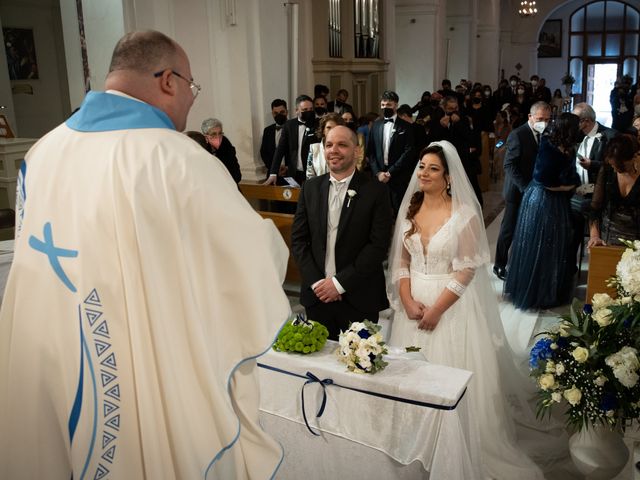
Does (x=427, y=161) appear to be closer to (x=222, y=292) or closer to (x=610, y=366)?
(x=610, y=366)

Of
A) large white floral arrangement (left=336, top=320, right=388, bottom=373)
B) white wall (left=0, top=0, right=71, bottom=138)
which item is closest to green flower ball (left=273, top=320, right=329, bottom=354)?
large white floral arrangement (left=336, top=320, right=388, bottom=373)

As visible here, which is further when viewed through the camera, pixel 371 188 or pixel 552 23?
pixel 552 23

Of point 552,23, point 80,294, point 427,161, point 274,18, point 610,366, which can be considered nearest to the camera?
point 80,294

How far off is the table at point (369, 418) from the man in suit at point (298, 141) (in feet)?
15.3

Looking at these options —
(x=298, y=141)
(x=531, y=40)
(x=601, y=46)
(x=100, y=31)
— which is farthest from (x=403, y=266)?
(x=601, y=46)

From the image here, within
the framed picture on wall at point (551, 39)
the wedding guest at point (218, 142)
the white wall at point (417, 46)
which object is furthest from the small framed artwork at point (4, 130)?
the framed picture on wall at point (551, 39)

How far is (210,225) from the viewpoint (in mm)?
1882

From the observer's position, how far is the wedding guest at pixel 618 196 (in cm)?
499

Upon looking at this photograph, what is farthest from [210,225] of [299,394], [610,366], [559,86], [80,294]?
[559,86]

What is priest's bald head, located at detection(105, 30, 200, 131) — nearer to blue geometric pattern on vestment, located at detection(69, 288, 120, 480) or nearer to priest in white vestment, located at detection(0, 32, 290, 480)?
priest in white vestment, located at detection(0, 32, 290, 480)

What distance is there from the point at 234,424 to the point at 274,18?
288 inches

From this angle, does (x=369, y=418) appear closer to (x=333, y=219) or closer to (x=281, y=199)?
(x=333, y=219)

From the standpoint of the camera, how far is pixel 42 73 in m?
12.1

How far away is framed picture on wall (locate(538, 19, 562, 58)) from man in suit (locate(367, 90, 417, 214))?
23823mm
